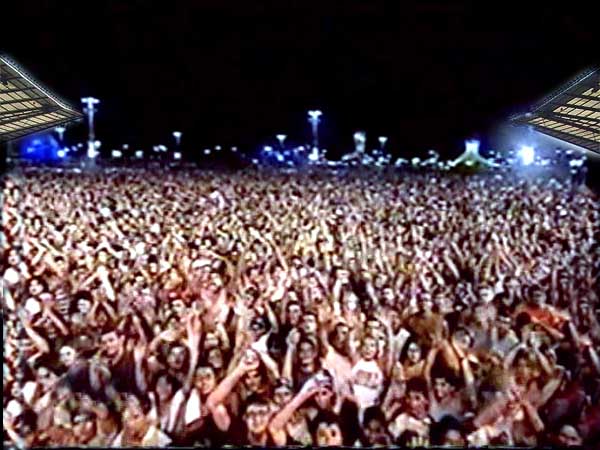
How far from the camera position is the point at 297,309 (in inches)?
121

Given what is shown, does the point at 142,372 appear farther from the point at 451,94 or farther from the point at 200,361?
the point at 451,94

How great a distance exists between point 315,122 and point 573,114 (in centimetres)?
114

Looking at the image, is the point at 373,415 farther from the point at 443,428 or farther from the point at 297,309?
the point at 297,309

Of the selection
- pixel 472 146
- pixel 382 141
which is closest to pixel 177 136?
pixel 382 141

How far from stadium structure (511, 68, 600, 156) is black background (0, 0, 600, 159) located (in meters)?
0.06

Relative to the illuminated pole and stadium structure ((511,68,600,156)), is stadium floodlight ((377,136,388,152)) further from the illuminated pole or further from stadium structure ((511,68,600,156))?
stadium structure ((511,68,600,156))

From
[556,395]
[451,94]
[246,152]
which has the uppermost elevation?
[451,94]

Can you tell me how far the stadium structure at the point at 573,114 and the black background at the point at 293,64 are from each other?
0.06 meters

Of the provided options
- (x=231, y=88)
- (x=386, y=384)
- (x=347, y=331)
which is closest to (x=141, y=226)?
(x=231, y=88)

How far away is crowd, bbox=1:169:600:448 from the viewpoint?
9.56 feet

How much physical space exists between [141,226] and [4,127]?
768 millimetres

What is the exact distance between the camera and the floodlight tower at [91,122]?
3.19m

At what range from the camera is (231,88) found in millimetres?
3254

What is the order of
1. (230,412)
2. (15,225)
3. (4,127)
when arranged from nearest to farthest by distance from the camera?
(230,412) → (15,225) → (4,127)
